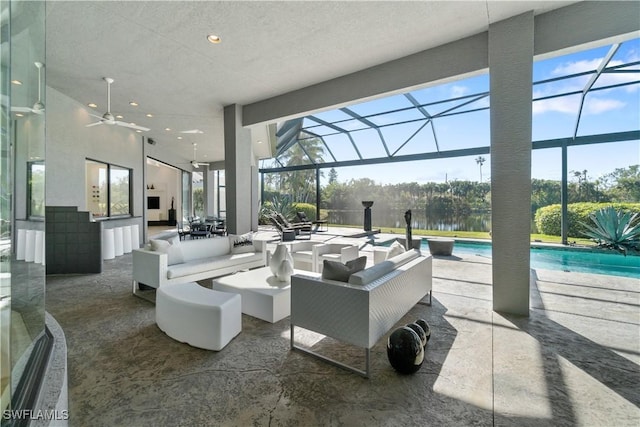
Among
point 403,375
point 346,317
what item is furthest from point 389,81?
point 403,375

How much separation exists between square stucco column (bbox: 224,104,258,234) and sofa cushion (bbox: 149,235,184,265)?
7.15 ft

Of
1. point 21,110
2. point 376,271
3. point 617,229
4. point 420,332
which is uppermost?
point 21,110

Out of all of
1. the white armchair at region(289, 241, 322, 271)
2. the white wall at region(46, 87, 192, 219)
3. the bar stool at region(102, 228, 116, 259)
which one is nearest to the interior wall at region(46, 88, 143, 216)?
the white wall at region(46, 87, 192, 219)

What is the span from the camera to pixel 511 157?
11.2ft

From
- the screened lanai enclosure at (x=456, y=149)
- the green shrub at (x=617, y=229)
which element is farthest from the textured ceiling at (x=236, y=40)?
the green shrub at (x=617, y=229)

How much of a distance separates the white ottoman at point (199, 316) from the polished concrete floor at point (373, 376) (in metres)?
0.09

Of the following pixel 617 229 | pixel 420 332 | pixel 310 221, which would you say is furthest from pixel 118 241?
pixel 617 229

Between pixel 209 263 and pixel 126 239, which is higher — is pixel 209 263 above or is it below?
below

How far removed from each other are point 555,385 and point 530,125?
2.69m

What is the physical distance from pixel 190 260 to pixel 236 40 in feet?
11.0

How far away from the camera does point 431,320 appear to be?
3.25 metres

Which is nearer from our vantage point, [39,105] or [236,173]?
[39,105]

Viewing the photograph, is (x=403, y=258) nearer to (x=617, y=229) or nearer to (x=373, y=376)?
(x=373, y=376)

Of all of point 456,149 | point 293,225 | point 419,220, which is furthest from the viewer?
point 419,220
